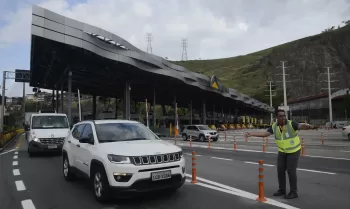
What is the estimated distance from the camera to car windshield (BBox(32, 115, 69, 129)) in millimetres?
15562

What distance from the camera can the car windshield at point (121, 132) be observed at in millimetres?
7027

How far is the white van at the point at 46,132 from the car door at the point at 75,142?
622 cm

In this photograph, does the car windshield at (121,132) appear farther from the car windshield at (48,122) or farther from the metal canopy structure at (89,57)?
the metal canopy structure at (89,57)

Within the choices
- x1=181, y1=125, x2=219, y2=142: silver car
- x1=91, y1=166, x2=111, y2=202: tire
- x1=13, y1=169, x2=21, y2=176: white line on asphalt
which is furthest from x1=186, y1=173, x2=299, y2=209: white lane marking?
x1=181, y1=125, x2=219, y2=142: silver car

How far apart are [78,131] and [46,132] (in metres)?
7.15

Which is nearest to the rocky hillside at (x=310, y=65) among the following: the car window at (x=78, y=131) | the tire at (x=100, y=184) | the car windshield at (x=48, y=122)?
the car windshield at (x=48, y=122)

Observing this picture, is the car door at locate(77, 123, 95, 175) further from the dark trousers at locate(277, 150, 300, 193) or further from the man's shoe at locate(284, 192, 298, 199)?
the man's shoe at locate(284, 192, 298, 199)

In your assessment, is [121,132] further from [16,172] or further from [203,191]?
[16,172]

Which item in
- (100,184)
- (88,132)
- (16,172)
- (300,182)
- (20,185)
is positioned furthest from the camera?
(16,172)

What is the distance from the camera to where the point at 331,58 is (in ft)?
454

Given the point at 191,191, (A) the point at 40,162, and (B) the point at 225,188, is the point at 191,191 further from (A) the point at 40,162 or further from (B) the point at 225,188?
(A) the point at 40,162

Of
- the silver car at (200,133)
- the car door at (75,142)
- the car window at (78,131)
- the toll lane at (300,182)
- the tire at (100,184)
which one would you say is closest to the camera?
the tire at (100,184)

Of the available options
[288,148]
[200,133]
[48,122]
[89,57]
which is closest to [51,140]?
[48,122]

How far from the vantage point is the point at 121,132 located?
24.0ft
